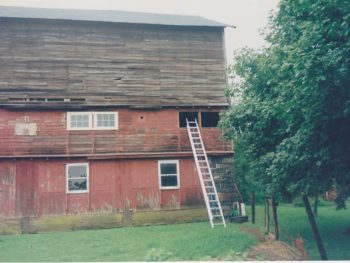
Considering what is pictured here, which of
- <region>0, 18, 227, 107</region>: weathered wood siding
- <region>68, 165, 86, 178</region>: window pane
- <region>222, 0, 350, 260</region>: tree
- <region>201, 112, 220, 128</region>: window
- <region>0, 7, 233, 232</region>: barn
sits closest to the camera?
<region>222, 0, 350, 260</region>: tree

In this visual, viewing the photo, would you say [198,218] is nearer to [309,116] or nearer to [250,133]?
[250,133]

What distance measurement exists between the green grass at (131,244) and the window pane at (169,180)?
2.81 meters

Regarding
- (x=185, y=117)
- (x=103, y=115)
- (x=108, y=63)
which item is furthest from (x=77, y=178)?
(x=185, y=117)

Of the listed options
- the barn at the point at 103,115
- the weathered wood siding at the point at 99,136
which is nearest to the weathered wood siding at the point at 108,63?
the barn at the point at 103,115

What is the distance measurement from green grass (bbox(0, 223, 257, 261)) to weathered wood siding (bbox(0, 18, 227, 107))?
6743 mm

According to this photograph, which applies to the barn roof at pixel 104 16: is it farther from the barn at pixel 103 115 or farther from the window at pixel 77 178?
the window at pixel 77 178

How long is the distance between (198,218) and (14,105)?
10680 mm

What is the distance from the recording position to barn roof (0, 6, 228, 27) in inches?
755

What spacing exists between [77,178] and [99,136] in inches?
92.7

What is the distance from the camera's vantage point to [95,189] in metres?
18.2

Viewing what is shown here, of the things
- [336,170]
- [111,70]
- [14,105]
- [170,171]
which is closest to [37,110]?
[14,105]

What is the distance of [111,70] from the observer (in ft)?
63.9

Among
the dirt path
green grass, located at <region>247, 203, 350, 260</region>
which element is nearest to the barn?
green grass, located at <region>247, 203, 350, 260</region>

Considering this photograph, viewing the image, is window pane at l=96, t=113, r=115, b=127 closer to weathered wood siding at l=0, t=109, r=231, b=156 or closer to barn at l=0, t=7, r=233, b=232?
barn at l=0, t=7, r=233, b=232
